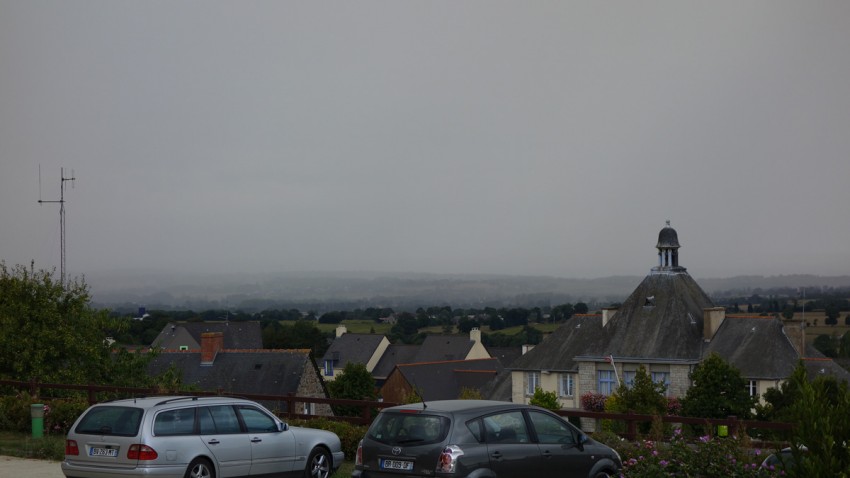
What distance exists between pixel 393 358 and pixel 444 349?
689 centimetres

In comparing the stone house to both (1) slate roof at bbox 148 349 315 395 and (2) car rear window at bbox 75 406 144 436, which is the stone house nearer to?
(1) slate roof at bbox 148 349 315 395

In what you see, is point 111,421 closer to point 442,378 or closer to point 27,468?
point 27,468

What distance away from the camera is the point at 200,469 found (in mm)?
15570

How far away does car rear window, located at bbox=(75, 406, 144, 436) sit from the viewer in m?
15.2

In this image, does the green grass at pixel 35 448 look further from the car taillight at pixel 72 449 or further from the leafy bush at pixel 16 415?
the car taillight at pixel 72 449

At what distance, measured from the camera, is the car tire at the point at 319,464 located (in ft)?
56.9

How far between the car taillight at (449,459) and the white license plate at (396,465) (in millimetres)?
509

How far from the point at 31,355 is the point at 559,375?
Result: 1698 inches

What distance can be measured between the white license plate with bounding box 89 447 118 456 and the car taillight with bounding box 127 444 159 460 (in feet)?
1.03

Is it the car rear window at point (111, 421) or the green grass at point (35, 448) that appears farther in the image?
the green grass at point (35, 448)

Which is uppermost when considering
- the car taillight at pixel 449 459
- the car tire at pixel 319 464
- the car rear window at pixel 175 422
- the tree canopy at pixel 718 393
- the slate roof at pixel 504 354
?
the car rear window at pixel 175 422

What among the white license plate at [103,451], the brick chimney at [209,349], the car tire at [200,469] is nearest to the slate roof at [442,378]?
the brick chimney at [209,349]

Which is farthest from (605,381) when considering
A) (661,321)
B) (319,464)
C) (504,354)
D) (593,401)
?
(504,354)

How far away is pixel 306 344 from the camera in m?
150
